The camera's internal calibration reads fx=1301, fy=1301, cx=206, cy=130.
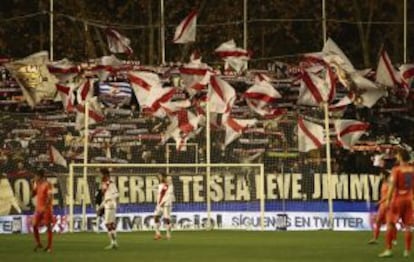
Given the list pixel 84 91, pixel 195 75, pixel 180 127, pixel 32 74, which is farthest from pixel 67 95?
pixel 195 75

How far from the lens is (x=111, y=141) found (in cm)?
5034

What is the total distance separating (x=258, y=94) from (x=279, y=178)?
335 centimetres

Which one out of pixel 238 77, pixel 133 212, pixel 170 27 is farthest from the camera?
pixel 170 27

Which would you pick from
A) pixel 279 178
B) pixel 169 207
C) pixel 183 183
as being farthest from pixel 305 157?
pixel 169 207

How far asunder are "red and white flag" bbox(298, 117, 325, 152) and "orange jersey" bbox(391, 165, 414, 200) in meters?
19.9

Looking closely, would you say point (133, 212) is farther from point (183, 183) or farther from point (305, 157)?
point (305, 157)

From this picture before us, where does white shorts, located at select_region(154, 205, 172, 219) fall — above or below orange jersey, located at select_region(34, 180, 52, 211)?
below

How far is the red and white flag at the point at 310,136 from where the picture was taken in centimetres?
5019

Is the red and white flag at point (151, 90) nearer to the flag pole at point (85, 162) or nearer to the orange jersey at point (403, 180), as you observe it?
the flag pole at point (85, 162)

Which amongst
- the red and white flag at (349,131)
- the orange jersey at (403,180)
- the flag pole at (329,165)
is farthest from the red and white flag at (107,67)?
the orange jersey at (403,180)

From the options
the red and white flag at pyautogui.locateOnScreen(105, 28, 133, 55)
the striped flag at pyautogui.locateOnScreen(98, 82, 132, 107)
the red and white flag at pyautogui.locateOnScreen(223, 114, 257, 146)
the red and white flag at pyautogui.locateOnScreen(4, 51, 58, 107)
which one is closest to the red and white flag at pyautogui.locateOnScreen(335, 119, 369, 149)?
the red and white flag at pyautogui.locateOnScreen(223, 114, 257, 146)

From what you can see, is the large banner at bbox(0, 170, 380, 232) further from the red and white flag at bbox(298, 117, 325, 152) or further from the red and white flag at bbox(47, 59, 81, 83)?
the red and white flag at bbox(47, 59, 81, 83)

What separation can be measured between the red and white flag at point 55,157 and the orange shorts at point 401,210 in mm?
21327

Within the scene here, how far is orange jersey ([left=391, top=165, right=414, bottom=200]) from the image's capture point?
29.6 m
